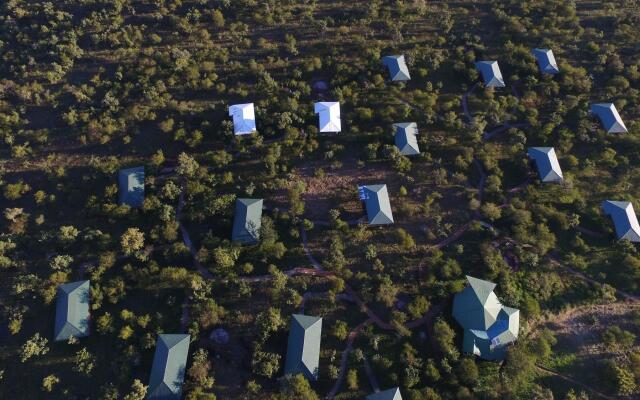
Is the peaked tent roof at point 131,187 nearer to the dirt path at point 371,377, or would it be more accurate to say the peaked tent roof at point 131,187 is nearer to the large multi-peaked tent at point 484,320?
the dirt path at point 371,377

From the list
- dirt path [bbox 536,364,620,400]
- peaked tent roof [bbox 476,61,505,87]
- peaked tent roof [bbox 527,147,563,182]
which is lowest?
dirt path [bbox 536,364,620,400]

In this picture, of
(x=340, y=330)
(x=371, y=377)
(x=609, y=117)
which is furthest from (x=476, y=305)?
(x=609, y=117)

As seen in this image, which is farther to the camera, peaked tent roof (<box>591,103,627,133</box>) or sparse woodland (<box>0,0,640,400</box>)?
peaked tent roof (<box>591,103,627,133</box>)

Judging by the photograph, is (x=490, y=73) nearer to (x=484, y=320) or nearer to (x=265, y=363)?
(x=484, y=320)

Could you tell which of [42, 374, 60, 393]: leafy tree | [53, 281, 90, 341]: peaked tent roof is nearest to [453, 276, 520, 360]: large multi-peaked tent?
[53, 281, 90, 341]: peaked tent roof

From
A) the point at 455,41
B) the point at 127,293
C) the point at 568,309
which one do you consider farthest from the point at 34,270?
the point at 455,41

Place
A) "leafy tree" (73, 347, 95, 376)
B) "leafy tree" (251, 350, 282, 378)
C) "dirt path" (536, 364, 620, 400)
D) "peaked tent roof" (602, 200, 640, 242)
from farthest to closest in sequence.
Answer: "peaked tent roof" (602, 200, 640, 242) < "dirt path" (536, 364, 620, 400) < "leafy tree" (73, 347, 95, 376) < "leafy tree" (251, 350, 282, 378)

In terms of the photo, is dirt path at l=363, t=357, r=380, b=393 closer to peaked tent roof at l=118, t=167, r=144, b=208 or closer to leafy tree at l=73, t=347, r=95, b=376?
leafy tree at l=73, t=347, r=95, b=376
